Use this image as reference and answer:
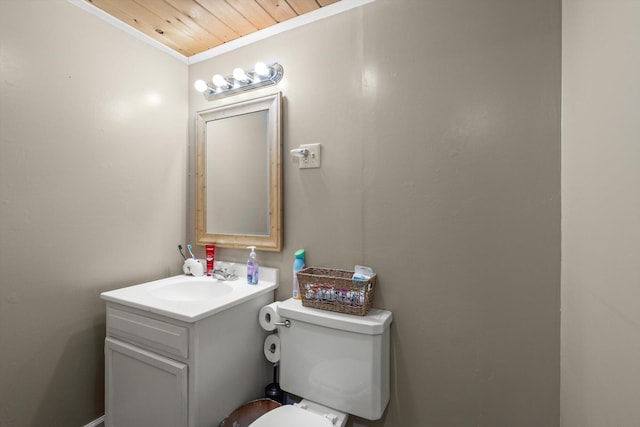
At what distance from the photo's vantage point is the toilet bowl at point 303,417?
1.11 meters

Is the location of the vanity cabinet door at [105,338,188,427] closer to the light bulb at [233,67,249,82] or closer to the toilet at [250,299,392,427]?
the toilet at [250,299,392,427]

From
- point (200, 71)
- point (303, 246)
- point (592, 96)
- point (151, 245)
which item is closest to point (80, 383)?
point (151, 245)

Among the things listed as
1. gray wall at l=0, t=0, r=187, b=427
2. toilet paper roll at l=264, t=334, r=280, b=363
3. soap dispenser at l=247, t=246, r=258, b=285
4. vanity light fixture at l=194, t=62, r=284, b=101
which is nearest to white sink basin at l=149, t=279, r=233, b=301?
soap dispenser at l=247, t=246, r=258, b=285

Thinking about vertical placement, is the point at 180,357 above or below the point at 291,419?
above

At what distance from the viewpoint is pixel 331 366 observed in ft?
3.99

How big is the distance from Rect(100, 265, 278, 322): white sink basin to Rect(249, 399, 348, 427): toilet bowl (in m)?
0.46

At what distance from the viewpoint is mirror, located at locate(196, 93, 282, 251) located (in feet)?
5.12

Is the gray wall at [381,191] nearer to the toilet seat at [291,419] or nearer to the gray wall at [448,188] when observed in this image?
the gray wall at [448,188]

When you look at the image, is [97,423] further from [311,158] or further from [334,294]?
[311,158]

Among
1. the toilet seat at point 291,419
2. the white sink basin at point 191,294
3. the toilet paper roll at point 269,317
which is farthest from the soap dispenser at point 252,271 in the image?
the toilet seat at point 291,419

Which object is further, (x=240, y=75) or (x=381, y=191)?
(x=240, y=75)

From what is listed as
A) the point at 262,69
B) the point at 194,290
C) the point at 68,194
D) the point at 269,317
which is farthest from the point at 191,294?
the point at 262,69

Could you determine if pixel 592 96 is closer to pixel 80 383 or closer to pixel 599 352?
pixel 599 352

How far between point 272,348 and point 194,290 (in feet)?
1.83
